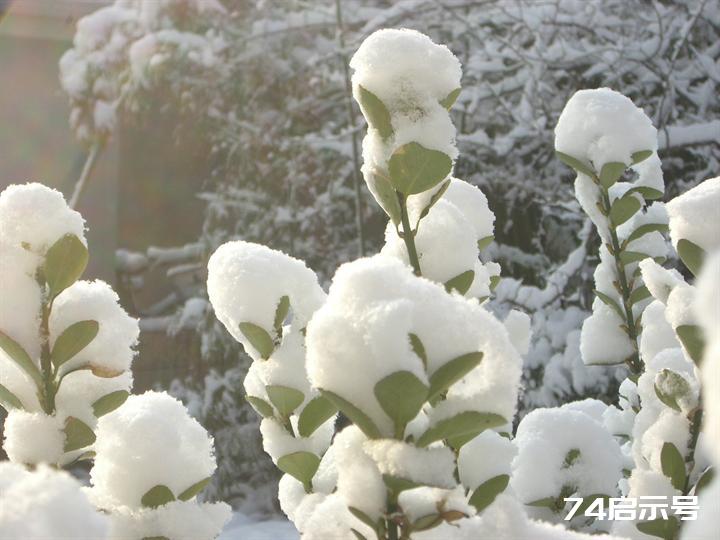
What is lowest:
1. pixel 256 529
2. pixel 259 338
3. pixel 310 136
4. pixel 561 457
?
pixel 256 529

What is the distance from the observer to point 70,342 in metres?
0.47

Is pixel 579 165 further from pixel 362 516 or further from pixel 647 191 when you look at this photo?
pixel 362 516

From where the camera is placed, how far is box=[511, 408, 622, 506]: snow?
26.0 inches

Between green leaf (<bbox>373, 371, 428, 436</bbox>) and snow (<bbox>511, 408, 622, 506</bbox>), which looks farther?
snow (<bbox>511, 408, 622, 506</bbox>)

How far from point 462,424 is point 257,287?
19 centimetres

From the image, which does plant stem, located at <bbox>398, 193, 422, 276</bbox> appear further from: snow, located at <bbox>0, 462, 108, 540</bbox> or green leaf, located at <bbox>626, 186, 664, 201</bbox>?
green leaf, located at <bbox>626, 186, 664, 201</bbox>

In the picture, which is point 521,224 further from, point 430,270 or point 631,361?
point 430,270

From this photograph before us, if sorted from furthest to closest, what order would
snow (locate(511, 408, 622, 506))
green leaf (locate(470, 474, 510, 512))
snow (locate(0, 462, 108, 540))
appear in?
snow (locate(511, 408, 622, 506))
green leaf (locate(470, 474, 510, 512))
snow (locate(0, 462, 108, 540))

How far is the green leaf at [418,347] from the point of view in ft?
1.11

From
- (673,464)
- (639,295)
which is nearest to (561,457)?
(673,464)

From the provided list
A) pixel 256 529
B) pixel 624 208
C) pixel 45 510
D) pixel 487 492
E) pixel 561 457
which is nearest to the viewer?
pixel 45 510

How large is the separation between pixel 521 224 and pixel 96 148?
6.76 feet

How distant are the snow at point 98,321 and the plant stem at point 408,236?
15cm

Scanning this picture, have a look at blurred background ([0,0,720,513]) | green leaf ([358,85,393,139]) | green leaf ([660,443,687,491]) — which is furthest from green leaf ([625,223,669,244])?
blurred background ([0,0,720,513])
